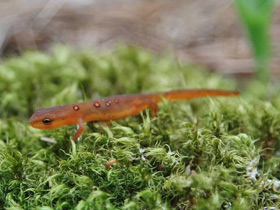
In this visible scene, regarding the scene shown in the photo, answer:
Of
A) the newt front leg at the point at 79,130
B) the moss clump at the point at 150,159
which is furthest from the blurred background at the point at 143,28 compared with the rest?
the newt front leg at the point at 79,130

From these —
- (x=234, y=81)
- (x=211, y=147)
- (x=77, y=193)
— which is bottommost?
(x=234, y=81)

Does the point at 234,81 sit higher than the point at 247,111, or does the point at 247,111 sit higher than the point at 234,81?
the point at 247,111

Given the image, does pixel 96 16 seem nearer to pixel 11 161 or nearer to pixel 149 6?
pixel 149 6

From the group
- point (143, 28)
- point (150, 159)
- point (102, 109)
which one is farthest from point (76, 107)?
point (143, 28)

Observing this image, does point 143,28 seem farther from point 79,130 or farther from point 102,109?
point 79,130

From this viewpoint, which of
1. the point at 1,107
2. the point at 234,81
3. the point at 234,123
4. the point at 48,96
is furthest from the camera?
the point at 234,81

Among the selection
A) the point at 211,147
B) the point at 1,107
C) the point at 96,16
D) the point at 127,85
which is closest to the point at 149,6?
the point at 96,16
